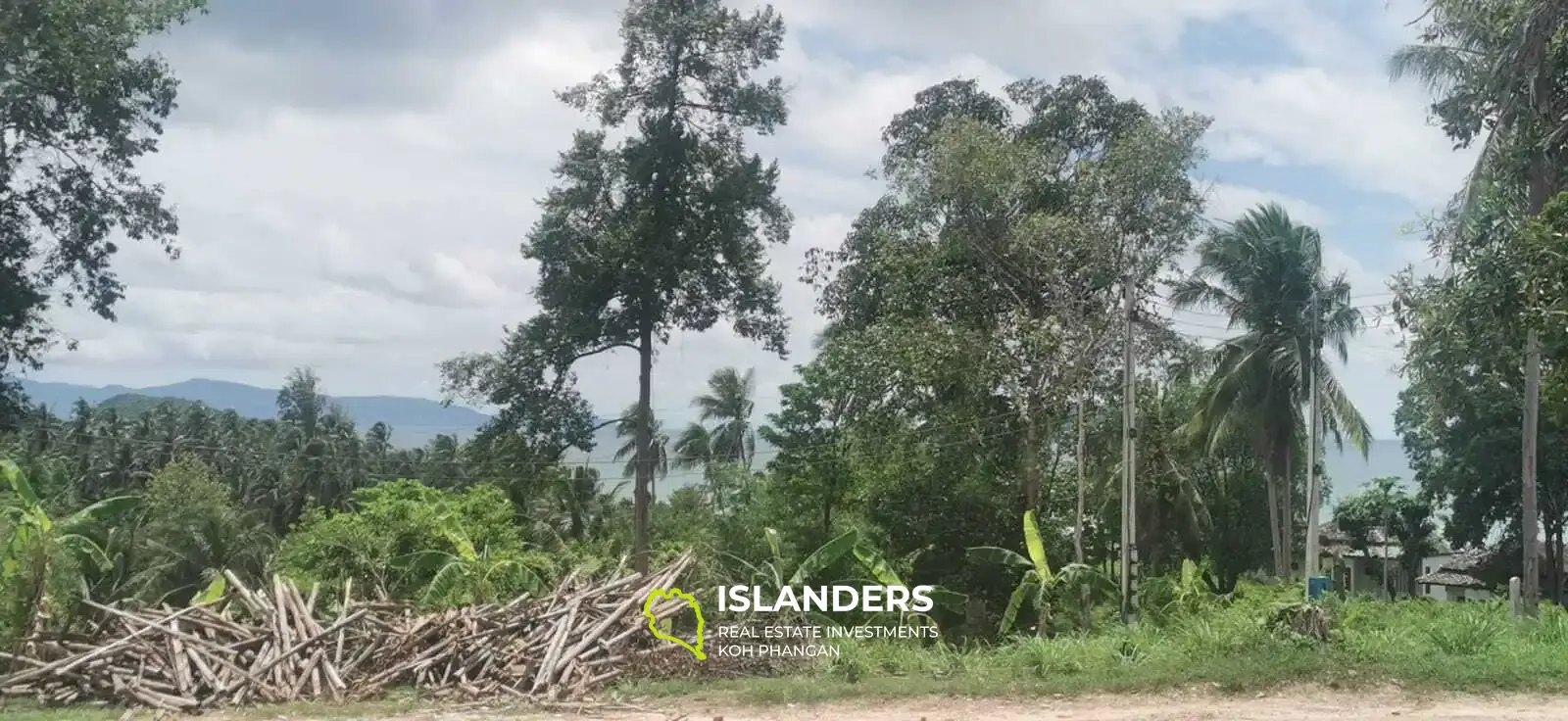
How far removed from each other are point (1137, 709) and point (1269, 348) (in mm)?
21922

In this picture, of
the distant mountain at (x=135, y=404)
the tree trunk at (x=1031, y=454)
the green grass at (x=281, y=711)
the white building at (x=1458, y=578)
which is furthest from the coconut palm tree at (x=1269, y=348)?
the distant mountain at (x=135, y=404)

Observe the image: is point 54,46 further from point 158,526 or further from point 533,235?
point 158,526

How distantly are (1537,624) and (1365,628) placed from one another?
200cm

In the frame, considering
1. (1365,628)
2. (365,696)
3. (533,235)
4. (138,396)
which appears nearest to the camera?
(365,696)

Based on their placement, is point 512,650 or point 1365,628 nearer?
point 512,650

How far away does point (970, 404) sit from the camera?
2444cm

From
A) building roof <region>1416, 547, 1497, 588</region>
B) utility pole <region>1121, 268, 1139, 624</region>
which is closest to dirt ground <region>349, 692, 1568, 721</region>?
utility pole <region>1121, 268, 1139, 624</region>

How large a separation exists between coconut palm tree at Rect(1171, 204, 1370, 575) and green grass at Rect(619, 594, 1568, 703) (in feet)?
52.6

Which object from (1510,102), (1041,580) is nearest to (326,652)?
(1041,580)

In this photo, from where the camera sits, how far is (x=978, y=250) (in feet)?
81.5

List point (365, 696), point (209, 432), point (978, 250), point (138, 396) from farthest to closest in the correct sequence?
point (138, 396) < point (209, 432) < point (978, 250) < point (365, 696)

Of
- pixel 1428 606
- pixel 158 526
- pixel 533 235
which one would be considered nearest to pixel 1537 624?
pixel 1428 606

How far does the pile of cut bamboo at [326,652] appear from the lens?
38.3ft

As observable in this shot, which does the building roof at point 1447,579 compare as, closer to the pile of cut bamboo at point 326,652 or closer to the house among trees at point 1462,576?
the house among trees at point 1462,576
